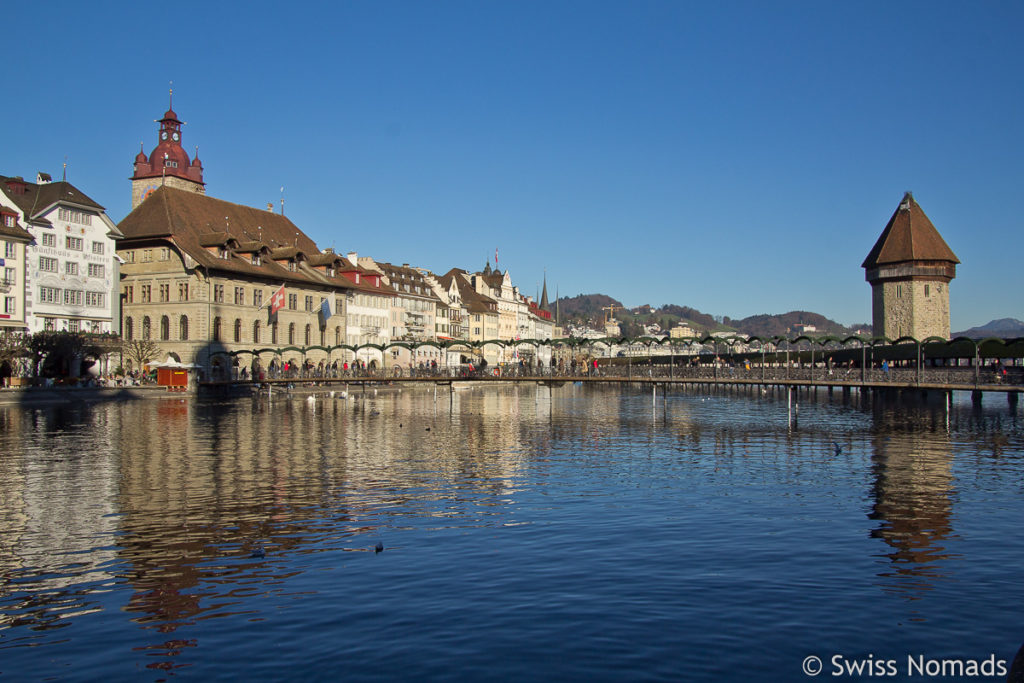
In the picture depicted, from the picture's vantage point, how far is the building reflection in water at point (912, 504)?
63.6ft

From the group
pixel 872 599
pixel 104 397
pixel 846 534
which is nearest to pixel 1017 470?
pixel 846 534

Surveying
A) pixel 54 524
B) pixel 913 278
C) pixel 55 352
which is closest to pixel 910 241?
pixel 913 278

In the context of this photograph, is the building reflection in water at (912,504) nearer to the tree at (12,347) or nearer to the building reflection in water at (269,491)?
the building reflection in water at (269,491)

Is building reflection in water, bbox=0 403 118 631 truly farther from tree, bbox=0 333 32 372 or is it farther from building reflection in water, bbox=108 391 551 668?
tree, bbox=0 333 32 372

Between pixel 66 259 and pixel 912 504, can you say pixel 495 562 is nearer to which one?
pixel 912 504

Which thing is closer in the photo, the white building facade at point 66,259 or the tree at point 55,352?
the tree at point 55,352

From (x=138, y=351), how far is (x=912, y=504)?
241ft

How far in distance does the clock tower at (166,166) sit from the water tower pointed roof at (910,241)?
8846 cm

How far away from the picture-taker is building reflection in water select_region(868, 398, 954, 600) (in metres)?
19.4

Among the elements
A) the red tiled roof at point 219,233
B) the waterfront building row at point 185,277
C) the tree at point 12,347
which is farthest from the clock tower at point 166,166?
the tree at point 12,347

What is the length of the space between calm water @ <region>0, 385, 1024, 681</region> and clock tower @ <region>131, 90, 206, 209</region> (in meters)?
84.9

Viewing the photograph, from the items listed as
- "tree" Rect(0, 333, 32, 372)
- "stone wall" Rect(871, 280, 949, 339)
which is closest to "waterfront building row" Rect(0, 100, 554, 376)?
"tree" Rect(0, 333, 32, 372)

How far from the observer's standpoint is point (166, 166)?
119688 millimetres

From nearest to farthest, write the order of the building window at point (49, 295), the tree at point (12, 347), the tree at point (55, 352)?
the tree at point (12, 347)
the tree at point (55, 352)
the building window at point (49, 295)
